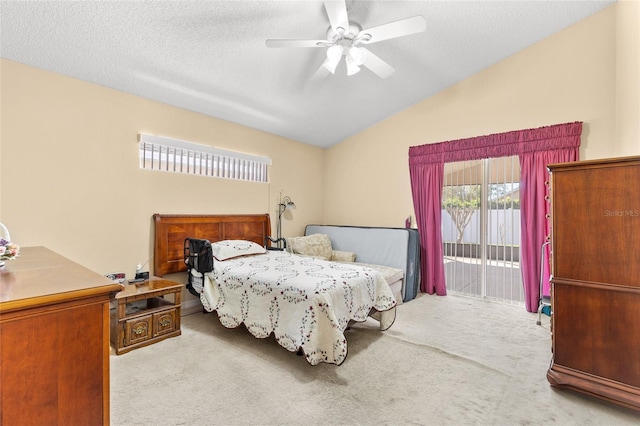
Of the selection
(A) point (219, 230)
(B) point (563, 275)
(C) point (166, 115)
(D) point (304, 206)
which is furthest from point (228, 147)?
(B) point (563, 275)

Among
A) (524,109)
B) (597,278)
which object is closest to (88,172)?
(597,278)

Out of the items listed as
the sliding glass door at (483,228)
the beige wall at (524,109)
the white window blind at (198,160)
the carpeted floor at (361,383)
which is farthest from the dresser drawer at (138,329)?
the sliding glass door at (483,228)

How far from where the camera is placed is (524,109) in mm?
3730

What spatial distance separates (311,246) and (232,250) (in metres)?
1.44

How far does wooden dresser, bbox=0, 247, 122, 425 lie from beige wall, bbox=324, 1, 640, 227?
3.81 meters

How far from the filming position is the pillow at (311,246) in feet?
14.9

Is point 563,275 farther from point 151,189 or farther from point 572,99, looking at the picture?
point 151,189

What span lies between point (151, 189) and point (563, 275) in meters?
3.95

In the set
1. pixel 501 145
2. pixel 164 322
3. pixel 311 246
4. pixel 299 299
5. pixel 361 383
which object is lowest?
pixel 361 383

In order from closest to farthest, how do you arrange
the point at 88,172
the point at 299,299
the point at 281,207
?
the point at 299,299 → the point at 88,172 → the point at 281,207

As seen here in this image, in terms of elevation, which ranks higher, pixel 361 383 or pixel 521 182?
pixel 521 182

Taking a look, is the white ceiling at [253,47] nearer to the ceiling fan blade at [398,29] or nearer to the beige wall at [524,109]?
the beige wall at [524,109]

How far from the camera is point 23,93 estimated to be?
262 cm

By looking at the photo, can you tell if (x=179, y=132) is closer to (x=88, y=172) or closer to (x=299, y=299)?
(x=88, y=172)
